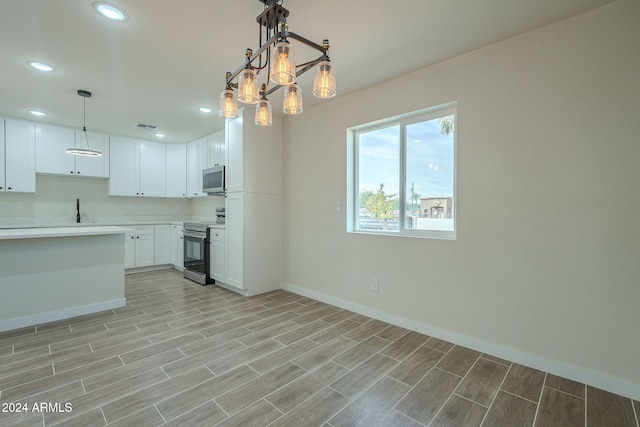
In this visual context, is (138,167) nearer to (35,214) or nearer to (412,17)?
(35,214)

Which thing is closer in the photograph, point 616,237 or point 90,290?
point 616,237

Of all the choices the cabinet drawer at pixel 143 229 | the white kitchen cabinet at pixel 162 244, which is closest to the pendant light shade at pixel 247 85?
the cabinet drawer at pixel 143 229

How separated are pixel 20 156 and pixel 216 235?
3181 millimetres

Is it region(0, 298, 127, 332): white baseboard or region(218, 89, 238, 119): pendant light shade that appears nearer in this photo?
region(218, 89, 238, 119): pendant light shade

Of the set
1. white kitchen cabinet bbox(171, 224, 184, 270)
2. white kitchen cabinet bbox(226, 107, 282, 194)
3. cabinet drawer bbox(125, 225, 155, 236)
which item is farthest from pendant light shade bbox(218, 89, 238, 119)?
cabinet drawer bbox(125, 225, 155, 236)

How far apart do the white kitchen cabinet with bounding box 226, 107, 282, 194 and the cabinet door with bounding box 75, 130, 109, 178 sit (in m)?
2.66

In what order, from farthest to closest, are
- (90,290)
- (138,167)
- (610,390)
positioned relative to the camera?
(138,167) → (90,290) → (610,390)

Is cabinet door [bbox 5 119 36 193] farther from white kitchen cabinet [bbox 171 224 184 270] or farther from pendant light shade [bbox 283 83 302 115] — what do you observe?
pendant light shade [bbox 283 83 302 115]

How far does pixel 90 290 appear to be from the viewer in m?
3.22

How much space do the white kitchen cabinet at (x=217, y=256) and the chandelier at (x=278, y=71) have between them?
8.69 feet

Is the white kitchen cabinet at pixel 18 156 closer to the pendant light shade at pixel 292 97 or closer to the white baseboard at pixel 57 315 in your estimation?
the white baseboard at pixel 57 315

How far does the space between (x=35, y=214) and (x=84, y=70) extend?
3.38 m

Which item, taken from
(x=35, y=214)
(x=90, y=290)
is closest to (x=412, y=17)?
(x=90, y=290)

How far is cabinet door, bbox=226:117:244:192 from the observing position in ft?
12.8
